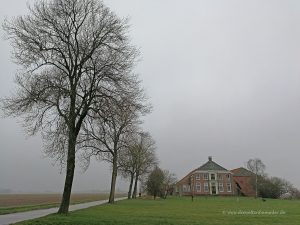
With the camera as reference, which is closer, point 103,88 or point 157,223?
point 157,223

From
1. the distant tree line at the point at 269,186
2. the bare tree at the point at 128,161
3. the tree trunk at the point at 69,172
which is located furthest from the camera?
the distant tree line at the point at 269,186

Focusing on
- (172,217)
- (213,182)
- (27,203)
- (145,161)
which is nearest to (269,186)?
(213,182)

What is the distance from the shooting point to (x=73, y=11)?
27.0 m

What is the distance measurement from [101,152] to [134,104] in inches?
852

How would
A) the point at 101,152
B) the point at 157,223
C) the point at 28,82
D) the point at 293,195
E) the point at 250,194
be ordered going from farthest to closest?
the point at 250,194, the point at 293,195, the point at 101,152, the point at 28,82, the point at 157,223

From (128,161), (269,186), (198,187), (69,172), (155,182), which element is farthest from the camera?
(198,187)

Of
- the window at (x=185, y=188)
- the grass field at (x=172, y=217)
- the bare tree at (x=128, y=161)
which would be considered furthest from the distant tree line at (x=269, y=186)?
the grass field at (x=172, y=217)

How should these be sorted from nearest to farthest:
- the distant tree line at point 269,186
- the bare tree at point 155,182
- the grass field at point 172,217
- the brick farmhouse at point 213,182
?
the grass field at point 172,217 < the bare tree at point 155,182 < the distant tree line at point 269,186 < the brick farmhouse at point 213,182

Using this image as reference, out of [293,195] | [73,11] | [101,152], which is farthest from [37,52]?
[293,195]

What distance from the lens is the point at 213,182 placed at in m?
114

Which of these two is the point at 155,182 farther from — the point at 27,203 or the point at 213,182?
the point at 213,182

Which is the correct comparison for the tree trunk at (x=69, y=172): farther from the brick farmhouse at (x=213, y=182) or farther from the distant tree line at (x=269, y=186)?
the brick farmhouse at (x=213, y=182)

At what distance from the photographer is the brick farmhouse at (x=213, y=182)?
112812mm

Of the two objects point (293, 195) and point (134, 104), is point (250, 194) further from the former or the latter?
point (134, 104)
